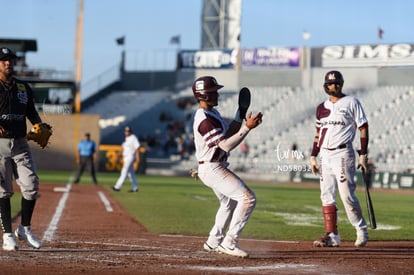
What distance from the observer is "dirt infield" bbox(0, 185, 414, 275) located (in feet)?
29.1

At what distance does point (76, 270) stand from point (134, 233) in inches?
192

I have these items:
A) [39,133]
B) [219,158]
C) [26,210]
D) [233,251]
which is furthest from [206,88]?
[26,210]

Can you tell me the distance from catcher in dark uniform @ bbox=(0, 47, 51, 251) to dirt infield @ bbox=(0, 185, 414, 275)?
0.35 m

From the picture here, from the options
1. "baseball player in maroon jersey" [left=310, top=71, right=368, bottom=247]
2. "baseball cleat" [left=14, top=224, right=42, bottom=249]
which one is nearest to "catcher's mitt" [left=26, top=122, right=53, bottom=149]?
"baseball cleat" [left=14, top=224, right=42, bottom=249]

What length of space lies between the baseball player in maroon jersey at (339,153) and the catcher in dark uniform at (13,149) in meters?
3.86

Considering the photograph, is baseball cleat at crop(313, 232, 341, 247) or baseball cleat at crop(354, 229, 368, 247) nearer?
baseball cleat at crop(313, 232, 341, 247)

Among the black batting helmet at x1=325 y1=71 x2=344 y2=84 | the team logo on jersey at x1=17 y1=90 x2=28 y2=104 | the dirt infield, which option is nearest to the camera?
the dirt infield

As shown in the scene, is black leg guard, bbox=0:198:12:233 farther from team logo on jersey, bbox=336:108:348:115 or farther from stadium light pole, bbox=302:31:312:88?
stadium light pole, bbox=302:31:312:88

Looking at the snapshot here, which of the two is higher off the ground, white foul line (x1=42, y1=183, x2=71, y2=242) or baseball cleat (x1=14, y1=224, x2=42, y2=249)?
baseball cleat (x1=14, y1=224, x2=42, y2=249)

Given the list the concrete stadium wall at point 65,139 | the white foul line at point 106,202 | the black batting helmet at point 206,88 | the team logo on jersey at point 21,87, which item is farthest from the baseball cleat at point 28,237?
the concrete stadium wall at point 65,139

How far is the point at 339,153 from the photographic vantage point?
11.8m

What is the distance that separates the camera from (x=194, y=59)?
194 ft

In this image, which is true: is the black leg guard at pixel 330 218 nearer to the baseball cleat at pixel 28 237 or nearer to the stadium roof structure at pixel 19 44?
the baseball cleat at pixel 28 237

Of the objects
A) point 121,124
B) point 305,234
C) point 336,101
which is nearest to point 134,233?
point 305,234
